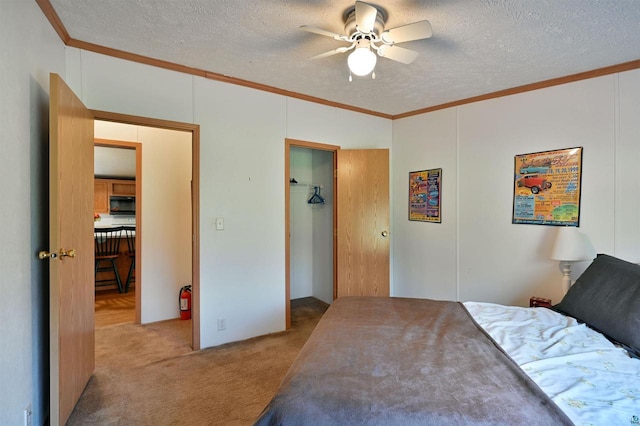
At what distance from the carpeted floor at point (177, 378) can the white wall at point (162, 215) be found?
1.39ft

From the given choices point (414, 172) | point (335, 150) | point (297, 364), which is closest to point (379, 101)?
point (335, 150)

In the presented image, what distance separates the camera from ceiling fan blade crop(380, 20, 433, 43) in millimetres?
1758

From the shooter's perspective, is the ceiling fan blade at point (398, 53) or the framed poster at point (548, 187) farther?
the framed poster at point (548, 187)

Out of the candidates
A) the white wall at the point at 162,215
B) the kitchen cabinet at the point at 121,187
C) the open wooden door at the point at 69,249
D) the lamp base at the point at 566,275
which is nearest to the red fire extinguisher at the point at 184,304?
the white wall at the point at 162,215

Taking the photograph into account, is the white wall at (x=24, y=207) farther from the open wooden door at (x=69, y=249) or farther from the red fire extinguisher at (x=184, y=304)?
the red fire extinguisher at (x=184, y=304)

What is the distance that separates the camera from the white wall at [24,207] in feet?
4.57

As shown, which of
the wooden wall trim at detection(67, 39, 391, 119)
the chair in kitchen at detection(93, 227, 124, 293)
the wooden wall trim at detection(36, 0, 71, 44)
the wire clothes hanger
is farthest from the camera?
the chair in kitchen at detection(93, 227, 124, 293)

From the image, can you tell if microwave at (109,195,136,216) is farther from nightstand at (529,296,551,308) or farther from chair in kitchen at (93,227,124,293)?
nightstand at (529,296,551,308)

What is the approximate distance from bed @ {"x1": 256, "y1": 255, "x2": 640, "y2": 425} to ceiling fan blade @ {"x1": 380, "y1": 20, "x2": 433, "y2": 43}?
170 cm

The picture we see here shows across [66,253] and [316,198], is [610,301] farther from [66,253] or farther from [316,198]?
[316,198]

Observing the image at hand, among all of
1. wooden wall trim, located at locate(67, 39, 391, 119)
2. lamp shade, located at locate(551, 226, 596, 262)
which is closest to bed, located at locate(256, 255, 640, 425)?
lamp shade, located at locate(551, 226, 596, 262)

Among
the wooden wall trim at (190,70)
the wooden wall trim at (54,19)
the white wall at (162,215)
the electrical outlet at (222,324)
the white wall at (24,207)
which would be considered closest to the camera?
the white wall at (24,207)

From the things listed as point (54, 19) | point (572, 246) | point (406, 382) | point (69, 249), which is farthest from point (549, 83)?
point (69, 249)

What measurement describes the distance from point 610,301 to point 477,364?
106 cm
